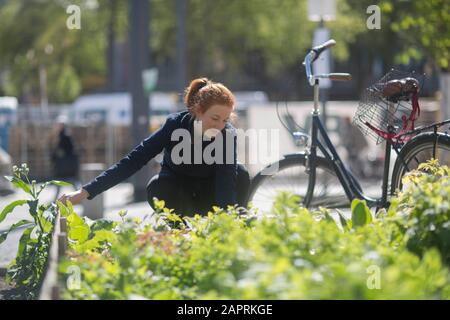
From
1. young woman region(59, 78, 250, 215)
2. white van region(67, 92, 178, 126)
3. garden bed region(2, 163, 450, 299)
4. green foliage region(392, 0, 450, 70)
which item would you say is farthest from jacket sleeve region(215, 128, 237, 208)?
white van region(67, 92, 178, 126)

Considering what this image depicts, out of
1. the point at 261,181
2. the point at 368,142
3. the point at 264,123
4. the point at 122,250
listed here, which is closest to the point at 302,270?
the point at 122,250

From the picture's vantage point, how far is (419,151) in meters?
5.62

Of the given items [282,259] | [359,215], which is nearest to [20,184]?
[359,215]

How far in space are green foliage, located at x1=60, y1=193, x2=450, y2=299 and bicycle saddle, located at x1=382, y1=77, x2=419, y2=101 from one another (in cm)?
199

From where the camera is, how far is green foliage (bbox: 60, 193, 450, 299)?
2.54 meters

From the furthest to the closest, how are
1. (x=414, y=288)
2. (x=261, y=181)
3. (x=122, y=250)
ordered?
(x=261, y=181) < (x=122, y=250) < (x=414, y=288)

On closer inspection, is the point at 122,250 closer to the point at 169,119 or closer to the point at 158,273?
the point at 158,273

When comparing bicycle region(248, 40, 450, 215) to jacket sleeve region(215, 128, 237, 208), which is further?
bicycle region(248, 40, 450, 215)

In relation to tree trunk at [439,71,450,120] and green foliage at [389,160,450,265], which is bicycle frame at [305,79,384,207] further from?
tree trunk at [439,71,450,120]

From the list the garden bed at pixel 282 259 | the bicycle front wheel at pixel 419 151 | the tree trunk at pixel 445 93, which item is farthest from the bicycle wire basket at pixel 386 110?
the tree trunk at pixel 445 93

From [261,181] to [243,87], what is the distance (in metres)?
58.6

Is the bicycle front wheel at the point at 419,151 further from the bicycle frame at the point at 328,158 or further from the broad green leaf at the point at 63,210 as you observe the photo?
the broad green leaf at the point at 63,210

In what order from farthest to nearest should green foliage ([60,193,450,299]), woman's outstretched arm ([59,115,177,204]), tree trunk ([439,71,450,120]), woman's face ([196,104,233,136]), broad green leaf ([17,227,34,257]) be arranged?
tree trunk ([439,71,450,120]), woman's face ([196,104,233,136]), woman's outstretched arm ([59,115,177,204]), broad green leaf ([17,227,34,257]), green foliage ([60,193,450,299])

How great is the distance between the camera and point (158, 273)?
3412mm
